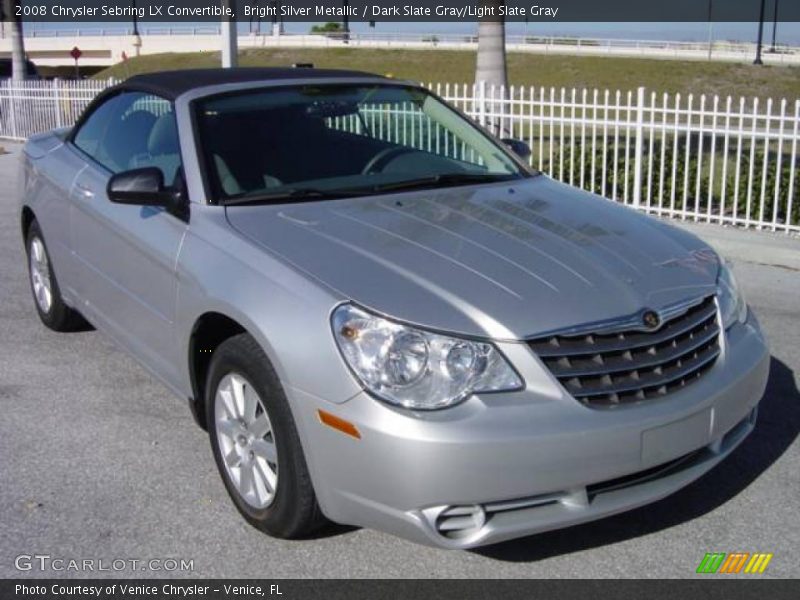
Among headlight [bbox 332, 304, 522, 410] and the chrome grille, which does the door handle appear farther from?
the chrome grille

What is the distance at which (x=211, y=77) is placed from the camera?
16.0 feet

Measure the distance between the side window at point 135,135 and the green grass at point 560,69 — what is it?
123 ft

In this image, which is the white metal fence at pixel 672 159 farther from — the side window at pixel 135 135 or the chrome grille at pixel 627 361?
the chrome grille at pixel 627 361

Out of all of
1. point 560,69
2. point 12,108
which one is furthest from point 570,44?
point 12,108

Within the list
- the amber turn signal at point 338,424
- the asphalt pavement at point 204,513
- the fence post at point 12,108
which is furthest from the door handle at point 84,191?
the fence post at point 12,108

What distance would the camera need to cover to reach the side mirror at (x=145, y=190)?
4.11 metres

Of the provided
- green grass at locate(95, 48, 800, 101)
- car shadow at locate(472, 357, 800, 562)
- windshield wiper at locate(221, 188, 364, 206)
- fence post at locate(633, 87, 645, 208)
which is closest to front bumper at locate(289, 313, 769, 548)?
car shadow at locate(472, 357, 800, 562)

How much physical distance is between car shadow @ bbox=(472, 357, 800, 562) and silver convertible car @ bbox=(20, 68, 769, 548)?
0.34 metres

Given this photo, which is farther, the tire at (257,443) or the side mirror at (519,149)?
the side mirror at (519,149)

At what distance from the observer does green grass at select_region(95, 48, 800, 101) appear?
45.8 m

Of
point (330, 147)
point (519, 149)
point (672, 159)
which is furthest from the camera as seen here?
point (672, 159)

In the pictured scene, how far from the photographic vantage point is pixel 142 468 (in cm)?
422

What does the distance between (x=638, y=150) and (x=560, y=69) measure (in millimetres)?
44525
